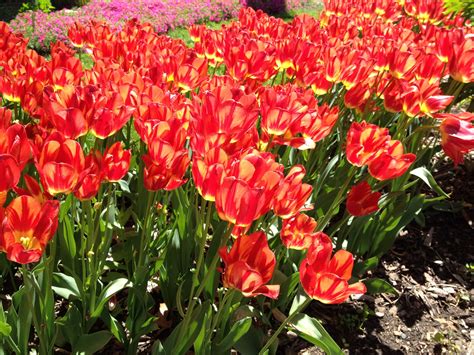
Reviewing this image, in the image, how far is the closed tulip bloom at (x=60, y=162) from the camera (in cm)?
119

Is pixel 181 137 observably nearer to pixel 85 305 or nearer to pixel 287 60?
pixel 85 305

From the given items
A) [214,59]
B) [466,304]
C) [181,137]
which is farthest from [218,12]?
[181,137]

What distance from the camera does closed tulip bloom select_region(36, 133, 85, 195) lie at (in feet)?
3.92

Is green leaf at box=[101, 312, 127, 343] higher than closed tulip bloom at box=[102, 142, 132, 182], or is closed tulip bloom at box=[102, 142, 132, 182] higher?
closed tulip bloom at box=[102, 142, 132, 182]

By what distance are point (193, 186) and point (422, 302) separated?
4.52ft

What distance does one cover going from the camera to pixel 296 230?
157 centimetres

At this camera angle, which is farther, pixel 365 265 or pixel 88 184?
pixel 365 265

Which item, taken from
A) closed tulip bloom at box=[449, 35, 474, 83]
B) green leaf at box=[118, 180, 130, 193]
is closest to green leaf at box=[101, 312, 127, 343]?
green leaf at box=[118, 180, 130, 193]

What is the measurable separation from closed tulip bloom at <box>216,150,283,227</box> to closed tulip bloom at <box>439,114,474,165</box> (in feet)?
2.83

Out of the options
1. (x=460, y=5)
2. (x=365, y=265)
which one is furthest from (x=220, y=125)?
(x=460, y=5)

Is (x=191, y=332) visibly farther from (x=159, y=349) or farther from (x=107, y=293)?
(x=107, y=293)

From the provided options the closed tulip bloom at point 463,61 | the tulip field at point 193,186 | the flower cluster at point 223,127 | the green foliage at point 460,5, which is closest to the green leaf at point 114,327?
the tulip field at point 193,186

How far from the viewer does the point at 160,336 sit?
2.04 metres

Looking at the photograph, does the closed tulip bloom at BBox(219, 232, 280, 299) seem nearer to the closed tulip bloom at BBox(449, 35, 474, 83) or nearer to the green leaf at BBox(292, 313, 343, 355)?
the green leaf at BBox(292, 313, 343, 355)
